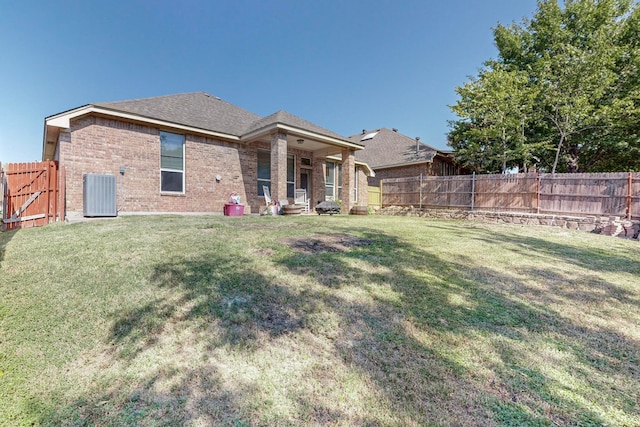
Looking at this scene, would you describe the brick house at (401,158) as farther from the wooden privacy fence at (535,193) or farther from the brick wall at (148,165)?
the brick wall at (148,165)

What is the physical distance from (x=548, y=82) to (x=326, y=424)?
1981cm

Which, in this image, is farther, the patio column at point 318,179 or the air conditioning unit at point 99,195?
the patio column at point 318,179

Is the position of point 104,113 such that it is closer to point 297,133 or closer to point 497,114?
point 297,133

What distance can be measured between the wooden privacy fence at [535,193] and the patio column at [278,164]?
8593mm

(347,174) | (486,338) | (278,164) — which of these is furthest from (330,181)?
(486,338)

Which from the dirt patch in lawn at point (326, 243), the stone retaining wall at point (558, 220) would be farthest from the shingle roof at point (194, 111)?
the stone retaining wall at point (558, 220)

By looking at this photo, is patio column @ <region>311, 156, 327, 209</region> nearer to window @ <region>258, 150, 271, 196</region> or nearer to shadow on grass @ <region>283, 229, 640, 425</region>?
window @ <region>258, 150, 271, 196</region>

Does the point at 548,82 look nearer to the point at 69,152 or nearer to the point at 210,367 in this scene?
the point at 210,367

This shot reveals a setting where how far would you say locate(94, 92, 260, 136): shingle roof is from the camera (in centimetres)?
961

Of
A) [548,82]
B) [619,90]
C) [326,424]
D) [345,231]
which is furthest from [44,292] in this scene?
[619,90]

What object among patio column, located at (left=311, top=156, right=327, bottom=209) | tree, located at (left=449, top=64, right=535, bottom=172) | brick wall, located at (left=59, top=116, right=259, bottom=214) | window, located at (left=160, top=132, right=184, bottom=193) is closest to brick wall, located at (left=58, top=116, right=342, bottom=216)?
brick wall, located at (left=59, top=116, right=259, bottom=214)

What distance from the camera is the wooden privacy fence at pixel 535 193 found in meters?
9.60

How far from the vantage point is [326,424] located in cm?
162

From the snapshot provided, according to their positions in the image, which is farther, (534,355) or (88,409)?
(534,355)
